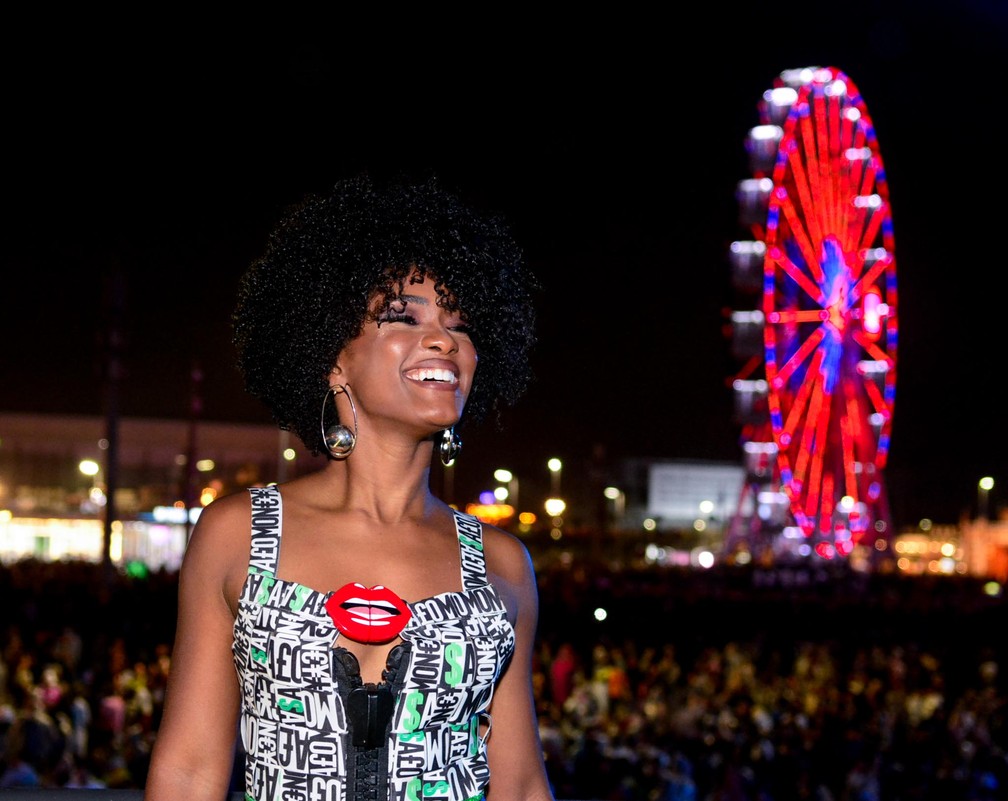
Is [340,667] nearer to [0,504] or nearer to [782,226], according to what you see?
[782,226]

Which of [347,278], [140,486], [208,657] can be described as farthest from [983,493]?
[208,657]

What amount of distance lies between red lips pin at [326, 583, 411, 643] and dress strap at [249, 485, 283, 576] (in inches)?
4.7

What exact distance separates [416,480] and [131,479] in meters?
51.5

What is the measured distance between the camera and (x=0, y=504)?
49781 millimetres

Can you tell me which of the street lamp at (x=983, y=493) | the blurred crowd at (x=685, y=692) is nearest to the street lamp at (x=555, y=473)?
the street lamp at (x=983, y=493)

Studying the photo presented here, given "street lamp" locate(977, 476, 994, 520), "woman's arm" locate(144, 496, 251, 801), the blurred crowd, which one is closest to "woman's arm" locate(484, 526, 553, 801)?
Answer: "woman's arm" locate(144, 496, 251, 801)

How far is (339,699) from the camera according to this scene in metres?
1.77

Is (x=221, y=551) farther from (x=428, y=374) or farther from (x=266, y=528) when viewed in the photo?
(x=428, y=374)

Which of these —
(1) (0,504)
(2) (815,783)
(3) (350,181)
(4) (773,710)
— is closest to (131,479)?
(1) (0,504)

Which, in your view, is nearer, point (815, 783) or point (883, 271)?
point (815, 783)

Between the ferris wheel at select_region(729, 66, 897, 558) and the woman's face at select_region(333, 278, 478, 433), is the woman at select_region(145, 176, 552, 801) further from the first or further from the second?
the ferris wheel at select_region(729, 66, 897, 558)

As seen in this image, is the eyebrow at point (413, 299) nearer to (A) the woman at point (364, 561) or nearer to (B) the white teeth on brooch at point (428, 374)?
(A) the woman at point (364, 561)

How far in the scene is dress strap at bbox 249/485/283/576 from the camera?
184 centimetres

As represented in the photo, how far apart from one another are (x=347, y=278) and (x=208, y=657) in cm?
63
